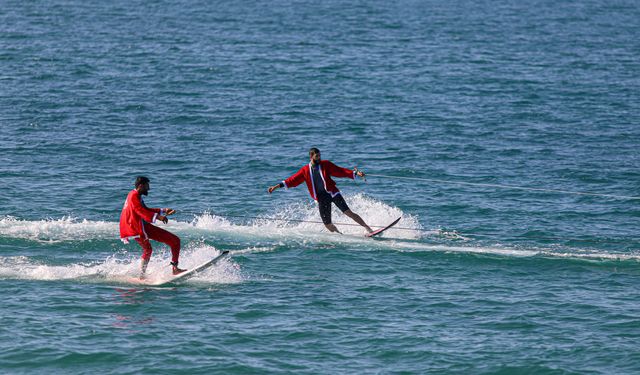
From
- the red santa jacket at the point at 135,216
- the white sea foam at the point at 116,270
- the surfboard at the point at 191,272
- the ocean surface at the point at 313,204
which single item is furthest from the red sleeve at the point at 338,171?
the red santa jacket at the point at 135,216

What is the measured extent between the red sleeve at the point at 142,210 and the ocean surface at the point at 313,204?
157cm

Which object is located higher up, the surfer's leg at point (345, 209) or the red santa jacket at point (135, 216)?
the red santa jacket at point (135, 216)

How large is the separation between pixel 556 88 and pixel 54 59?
83.6 feet

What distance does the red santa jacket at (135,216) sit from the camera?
2127 centimetres

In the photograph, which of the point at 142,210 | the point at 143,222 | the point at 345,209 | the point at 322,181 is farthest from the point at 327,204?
the point at 142,210

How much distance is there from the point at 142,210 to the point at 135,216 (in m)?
0.34

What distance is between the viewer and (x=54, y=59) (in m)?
53.9

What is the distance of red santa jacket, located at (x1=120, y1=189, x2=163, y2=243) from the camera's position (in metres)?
21.3

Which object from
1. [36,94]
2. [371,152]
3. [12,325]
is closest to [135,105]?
[36,94]

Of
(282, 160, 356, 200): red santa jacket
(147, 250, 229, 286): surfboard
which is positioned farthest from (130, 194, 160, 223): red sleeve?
(282, 160, 356, 200): red santa jacket

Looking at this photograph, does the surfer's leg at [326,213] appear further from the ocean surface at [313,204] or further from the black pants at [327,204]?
the ocean surface at [313,204]

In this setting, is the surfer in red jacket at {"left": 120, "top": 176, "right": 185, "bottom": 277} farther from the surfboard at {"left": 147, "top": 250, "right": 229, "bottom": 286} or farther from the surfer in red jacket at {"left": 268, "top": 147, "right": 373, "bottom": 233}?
the surfer in red jacket at {"left": 268, "top": 147, "right": 373, "bottom": 233}

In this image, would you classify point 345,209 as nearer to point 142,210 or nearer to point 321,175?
point 321,175

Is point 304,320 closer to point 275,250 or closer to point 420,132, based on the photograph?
point 275,250
